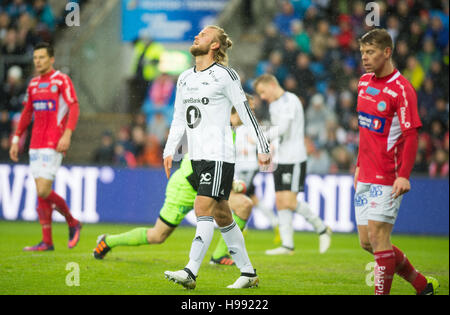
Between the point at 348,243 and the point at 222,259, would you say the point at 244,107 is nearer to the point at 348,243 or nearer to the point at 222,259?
the point at 222,259

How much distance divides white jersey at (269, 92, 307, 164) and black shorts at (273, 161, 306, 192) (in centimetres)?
8

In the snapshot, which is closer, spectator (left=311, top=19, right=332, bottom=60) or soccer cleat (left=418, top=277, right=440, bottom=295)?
soccer cleat (left=418, top=277, right=440, bottom=295)

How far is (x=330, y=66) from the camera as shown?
1506 centimetres

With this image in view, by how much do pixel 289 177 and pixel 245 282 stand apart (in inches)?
144

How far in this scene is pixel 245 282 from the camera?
6.18 m

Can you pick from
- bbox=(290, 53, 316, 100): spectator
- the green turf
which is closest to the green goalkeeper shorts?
the green turf

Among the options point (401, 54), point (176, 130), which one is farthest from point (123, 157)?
point (176, 130)

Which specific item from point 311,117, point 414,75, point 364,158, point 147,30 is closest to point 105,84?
point 147,30

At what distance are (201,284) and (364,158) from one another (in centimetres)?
186

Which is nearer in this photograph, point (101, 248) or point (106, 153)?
point (101, 248)

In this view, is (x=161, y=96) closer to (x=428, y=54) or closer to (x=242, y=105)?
(x=428, y=54)

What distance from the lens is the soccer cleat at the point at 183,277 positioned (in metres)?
5.71

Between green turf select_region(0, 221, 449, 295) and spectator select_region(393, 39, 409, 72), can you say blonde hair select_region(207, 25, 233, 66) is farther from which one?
spectator select_region(393, 39, 409, 72)

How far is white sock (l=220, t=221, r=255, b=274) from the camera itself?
20.3 feet
